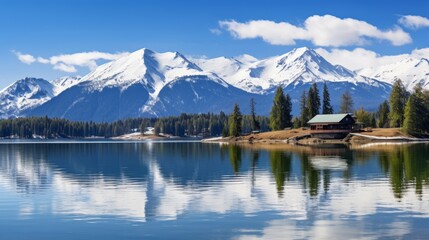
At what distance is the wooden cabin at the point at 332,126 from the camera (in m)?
193

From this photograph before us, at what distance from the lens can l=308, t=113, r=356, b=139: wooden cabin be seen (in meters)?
193

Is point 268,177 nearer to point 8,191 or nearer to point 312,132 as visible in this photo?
point 8,191

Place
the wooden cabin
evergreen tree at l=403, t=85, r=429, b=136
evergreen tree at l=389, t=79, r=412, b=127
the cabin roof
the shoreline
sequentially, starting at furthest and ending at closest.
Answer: evergreen tree at l=389, t=79, r=412, b=127
the cabin roof
the wooden cabin
evergreen tree at l=403, t=85, r=429, b=136
the shoreline

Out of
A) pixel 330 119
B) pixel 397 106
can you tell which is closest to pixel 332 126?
pixel 330 119

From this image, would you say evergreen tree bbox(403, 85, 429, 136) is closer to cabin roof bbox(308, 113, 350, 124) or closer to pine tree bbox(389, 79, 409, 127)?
pine tree bbox(389, 79, 409, 127)

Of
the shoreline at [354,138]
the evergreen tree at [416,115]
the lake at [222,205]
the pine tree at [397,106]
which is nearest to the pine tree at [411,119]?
the evergreen tree at [416,115]

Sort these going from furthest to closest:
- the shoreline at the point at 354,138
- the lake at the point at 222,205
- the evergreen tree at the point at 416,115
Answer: the evergreen tree at the point at 416,115
the shoreline at the point at 354,138
the lake at the point at 222,205

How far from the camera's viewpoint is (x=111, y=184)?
202ft

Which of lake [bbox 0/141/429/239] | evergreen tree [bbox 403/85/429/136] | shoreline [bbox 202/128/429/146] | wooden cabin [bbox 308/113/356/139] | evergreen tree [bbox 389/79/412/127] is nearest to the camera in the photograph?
lake [bbox 0/141/429/239]

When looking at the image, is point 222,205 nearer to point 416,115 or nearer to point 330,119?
point 416,115

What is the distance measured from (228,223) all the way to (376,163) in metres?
51.9

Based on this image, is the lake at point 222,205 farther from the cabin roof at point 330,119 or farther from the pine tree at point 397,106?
the pine tree at point 397,106

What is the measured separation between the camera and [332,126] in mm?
196125

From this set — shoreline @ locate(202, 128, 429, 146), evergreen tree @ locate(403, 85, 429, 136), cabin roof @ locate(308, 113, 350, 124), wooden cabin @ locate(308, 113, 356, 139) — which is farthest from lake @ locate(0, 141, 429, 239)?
cabin roof @ locate(308, 113, 350, 124)
